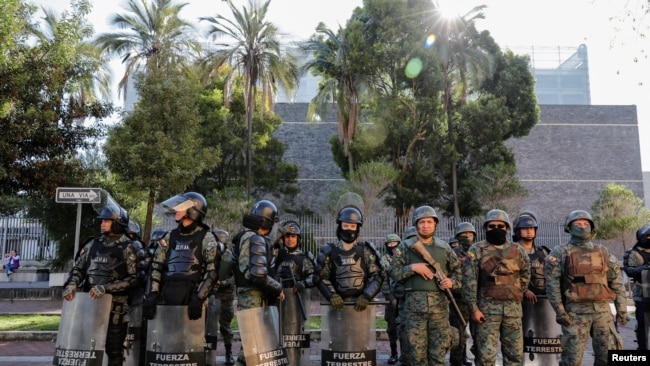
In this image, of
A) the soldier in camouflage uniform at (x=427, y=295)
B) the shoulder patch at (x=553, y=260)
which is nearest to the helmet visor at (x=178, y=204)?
the soldier in camouflage uniform at (x=427, y=295)

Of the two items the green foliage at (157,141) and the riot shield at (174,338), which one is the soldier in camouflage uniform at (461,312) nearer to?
the riot shield at (174,338)

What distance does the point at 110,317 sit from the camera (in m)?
6.25

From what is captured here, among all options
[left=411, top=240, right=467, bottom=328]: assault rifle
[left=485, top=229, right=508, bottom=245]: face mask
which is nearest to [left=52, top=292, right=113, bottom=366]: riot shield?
[left=411, top=240, right=467, bottom=328]: assault rifle

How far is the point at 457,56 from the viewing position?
23.3 m

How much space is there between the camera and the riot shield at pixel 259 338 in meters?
5.13

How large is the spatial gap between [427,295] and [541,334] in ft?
6.01

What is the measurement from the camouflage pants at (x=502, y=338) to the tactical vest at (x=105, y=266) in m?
4.42

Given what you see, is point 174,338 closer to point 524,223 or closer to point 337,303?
point 337,303

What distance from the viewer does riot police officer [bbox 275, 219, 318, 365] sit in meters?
6.67

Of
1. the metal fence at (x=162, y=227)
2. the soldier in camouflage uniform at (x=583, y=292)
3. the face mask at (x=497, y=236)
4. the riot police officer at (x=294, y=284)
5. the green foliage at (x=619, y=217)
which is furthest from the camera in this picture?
the green foliage at (x=619, y=217)

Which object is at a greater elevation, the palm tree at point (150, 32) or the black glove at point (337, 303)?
the palm tree at point (150, 32)

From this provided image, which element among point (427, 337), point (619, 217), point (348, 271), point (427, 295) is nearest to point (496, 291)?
point (427, 295)

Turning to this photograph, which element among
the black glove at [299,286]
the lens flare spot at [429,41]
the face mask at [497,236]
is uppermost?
the lens flare spot at [429,41]

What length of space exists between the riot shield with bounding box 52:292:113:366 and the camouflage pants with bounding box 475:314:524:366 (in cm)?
425
